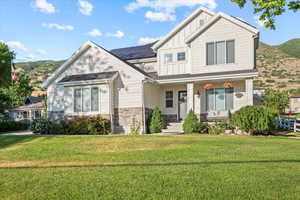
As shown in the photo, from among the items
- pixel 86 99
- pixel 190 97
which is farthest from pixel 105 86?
pixel 190 97

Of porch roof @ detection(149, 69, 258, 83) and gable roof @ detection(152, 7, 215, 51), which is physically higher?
gable roof @ detection(152, 7, 215, 51)

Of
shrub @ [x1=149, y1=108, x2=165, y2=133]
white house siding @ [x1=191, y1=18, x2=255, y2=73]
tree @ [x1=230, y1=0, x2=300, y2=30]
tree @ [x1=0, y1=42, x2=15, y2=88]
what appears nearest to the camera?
tree @ [x1=230, y1=0, x2=300, y2=30]

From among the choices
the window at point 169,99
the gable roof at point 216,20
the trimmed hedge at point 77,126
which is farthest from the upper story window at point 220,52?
the trimmed hedge at point 77,126

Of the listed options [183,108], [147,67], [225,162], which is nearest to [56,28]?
[147,67]

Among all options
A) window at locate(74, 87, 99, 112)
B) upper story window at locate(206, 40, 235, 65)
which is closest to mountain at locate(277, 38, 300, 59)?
upper story window at locate(206, 40, 235, 65)

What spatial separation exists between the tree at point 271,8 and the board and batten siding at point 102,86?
323 inches

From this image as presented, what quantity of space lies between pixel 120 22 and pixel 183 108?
885 cm

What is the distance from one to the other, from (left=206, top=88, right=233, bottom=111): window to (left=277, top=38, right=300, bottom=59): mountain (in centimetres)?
9468

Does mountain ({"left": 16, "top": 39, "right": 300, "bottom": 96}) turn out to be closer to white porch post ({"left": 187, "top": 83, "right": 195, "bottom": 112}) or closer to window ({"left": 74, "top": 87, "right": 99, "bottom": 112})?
window ({"left": 74, "top": 87, "right": 99, "bottom": 112})

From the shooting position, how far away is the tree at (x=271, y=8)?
6520 mm

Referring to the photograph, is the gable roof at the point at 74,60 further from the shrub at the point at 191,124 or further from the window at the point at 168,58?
the shrub at the point at 191,124

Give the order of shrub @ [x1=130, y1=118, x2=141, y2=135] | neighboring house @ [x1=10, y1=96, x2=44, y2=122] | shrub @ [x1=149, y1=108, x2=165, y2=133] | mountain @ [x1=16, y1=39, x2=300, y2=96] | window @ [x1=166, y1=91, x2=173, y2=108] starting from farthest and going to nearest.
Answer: mountain @ [x1=16, y1=39, x2=300, y2=96]
neighboring house @ [x1=10, y1=96, x2=44, y2=122]
window @ [x1=166, y1=91, x2=173, y2=108]
shrub @ [x1=130, y1=118, x2=141, y2=135]
shrub @ [x1=149, y1=108, x2=165, y2=133]

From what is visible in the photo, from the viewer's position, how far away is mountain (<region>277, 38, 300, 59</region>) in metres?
95.8

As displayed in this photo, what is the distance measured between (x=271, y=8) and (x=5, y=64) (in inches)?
1253
